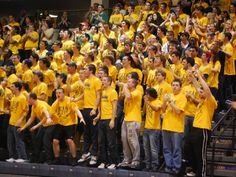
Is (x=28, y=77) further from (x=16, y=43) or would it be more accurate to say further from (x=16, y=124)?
(x=16, y=43)

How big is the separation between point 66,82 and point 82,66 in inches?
41.7

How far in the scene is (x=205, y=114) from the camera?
39.0 ft

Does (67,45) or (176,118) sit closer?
(176,118)

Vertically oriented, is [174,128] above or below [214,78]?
below

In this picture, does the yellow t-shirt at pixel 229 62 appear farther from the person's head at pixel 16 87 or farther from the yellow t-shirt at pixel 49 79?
the person's head at pixel 16 87

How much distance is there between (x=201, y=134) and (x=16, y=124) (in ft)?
15.2

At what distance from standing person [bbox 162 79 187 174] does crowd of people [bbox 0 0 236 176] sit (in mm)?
21

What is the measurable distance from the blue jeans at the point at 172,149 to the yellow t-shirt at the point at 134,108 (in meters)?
0.80

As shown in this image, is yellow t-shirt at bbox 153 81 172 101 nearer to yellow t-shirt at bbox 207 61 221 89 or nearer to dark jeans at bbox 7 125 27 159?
yellow t-shirt at bbox 207 61 221 89

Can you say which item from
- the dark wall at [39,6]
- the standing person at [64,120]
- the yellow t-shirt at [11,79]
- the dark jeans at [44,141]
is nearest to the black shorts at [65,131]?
the standing person at [64,120]

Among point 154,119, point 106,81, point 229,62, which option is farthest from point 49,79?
point 229,62

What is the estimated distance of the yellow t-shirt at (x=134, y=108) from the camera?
12.7 metres

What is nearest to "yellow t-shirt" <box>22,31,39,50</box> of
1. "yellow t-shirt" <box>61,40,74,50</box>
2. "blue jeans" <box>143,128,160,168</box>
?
"yellow t-shirt" <box>61,40,74,50</box>

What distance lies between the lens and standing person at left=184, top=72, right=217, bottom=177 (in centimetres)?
1171
